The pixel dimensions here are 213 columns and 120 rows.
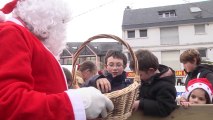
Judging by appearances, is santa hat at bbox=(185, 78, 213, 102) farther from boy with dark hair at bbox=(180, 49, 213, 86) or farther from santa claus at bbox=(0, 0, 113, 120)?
santa claus at bbox=(0, 0, 113, 120)

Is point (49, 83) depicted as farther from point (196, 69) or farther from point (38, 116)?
point (196, 69)

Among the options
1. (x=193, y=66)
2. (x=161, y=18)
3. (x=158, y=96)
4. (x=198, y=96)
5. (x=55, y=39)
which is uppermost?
(x=161, y=18)

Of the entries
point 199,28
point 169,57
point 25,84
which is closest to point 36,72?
point 25,84

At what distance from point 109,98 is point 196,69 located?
209 centimetres

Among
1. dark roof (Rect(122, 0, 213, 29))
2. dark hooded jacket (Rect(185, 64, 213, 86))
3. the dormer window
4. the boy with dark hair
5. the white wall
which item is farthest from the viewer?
the dormer window

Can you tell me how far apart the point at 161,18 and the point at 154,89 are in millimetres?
26880

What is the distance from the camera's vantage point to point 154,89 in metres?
2.10

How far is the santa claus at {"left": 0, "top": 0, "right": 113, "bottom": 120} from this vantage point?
1189 mm

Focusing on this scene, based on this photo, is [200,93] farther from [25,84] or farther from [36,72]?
[25,84]

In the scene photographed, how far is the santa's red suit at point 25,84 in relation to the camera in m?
1.18

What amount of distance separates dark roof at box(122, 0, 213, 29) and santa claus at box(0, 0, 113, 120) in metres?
26.3

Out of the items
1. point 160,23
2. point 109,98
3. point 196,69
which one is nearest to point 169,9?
point 160,23

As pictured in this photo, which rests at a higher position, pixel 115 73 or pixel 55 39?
pixel 55 39

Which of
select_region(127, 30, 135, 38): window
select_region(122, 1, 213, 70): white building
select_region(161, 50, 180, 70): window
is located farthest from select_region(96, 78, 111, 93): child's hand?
select_region(127, 30, 135, 38): window
